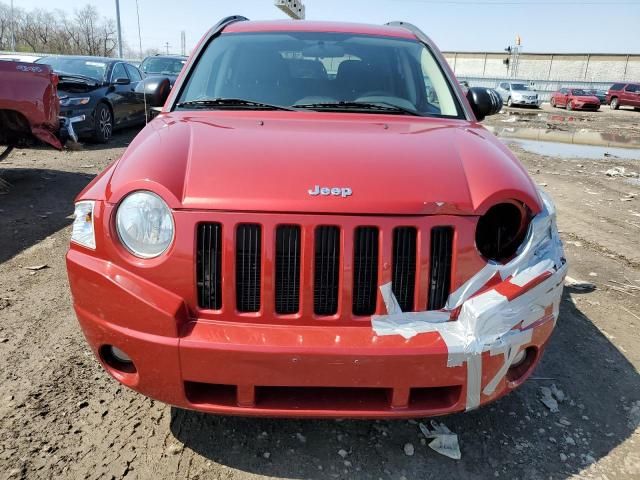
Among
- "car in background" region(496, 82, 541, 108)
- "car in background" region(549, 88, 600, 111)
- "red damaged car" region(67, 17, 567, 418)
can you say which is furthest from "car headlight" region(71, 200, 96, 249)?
"car in background" region(549, 88, 600, 111)

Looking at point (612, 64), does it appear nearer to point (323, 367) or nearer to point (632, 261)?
point (632, 261)

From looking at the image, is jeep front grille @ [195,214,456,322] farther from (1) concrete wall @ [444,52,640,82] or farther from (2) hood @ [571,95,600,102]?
(1) concrete wall @ [444,52,640,82]

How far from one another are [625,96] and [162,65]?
31.3m

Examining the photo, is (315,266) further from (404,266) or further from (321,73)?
(321,73)

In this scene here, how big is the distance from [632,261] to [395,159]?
3933mm

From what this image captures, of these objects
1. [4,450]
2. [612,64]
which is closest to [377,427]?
[4,450]

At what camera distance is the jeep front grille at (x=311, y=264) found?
1.94 m

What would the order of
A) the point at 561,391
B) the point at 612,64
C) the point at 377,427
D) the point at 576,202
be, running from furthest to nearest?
1. the point at 612,64
2. the point at 576,202
3. the point at 561,391
4. the point at 377,427

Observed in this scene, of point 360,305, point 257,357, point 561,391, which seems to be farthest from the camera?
point 561,391

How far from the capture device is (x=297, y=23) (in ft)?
12.3

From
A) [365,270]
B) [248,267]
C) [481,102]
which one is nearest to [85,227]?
[248,267]

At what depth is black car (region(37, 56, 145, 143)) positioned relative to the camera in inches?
387

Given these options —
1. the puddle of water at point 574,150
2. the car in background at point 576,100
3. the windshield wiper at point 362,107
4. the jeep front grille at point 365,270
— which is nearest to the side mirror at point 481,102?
the windshield wiper at point 362,107

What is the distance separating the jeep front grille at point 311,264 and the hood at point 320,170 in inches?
3.1
